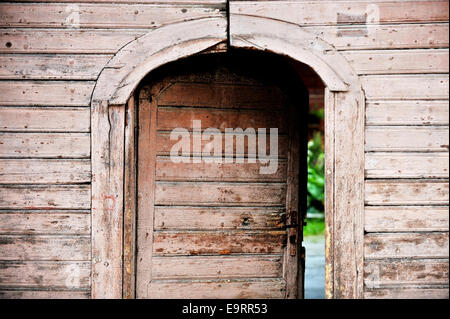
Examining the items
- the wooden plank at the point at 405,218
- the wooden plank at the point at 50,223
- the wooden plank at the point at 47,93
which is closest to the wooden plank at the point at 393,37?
the wooden plank at the point at 405,218

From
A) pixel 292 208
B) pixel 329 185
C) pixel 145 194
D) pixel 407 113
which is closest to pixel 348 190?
pixel 329 185

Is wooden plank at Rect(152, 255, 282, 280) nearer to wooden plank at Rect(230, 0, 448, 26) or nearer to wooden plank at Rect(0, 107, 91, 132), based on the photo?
wooden plank at Rect(0, 107, 91, 132)

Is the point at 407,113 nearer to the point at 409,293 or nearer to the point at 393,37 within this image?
the point at 393,37

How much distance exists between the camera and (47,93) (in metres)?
2.59

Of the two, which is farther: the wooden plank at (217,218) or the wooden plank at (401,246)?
the wooden plank at (217,218)

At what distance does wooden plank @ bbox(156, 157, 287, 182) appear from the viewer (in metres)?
3.04

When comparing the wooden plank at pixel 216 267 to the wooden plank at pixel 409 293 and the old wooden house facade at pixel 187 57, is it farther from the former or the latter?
the wooden plank at pixel 409 293

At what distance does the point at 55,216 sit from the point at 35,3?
4.51 ft

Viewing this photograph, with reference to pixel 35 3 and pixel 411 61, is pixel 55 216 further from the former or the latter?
pixel 411 61

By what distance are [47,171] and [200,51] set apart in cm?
126

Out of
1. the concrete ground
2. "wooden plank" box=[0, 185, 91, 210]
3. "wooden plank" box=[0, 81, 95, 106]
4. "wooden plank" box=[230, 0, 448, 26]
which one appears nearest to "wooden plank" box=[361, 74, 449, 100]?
"wooden plank" box=[230, 0, 448, 26]

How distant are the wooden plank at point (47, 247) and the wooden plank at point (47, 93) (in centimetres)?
87

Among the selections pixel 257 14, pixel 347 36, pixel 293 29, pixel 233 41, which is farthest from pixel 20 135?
pixel 347 36

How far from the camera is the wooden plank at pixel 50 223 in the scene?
260 cm
